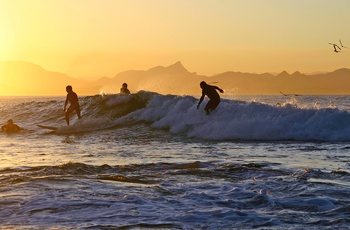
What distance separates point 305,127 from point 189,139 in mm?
4489

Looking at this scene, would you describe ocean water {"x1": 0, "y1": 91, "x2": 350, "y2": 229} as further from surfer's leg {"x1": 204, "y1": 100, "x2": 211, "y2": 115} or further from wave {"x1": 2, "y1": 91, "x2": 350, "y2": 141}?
surfer's leg {"x1": 204, "y1": 100, "x2": 211, "y2": 115}

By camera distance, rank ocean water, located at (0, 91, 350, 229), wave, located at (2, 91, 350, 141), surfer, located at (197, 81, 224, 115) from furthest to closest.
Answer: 1. surfer, located at (197, 81, 224, 115)
2. wave, located at (2, 91, 350, 141)
3. ocean water, located at (0, 91, 350, 229)

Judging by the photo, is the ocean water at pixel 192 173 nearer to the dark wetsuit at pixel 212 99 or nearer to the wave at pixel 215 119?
the wave at pixel 215 119

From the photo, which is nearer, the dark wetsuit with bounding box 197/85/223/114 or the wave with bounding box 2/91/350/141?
the wave with bounding box 2/91/350/141

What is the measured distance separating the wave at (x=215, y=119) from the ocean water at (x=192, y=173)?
0.07 meters

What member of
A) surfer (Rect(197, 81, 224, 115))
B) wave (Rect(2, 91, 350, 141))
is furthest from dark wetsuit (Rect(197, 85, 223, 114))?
wave (Rect(2, 91, 350, 141))

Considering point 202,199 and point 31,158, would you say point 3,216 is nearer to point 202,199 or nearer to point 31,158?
point 202,199

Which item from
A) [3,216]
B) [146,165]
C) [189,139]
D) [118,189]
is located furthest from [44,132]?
[3,216]

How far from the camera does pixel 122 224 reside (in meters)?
7.96

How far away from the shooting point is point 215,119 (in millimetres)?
25172

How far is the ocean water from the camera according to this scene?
8.36m

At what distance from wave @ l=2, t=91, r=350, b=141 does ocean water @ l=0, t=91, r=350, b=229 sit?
0.07m

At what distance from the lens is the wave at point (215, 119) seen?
2183 cm

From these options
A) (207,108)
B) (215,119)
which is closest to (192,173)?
(215,119)
